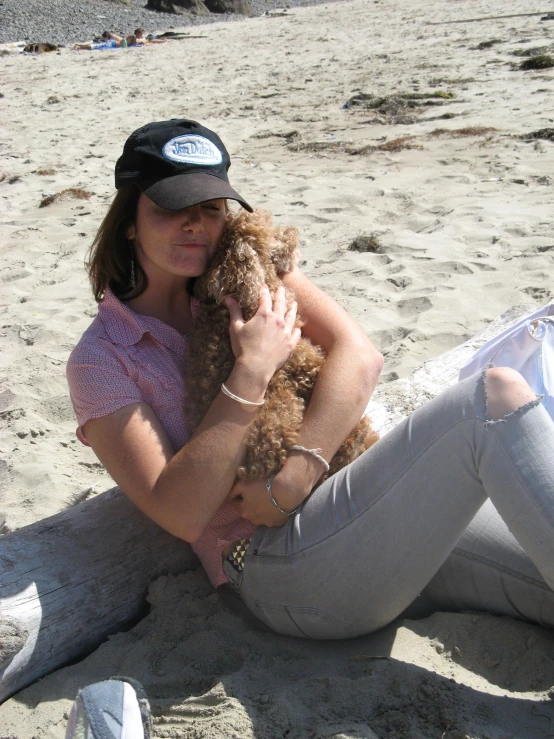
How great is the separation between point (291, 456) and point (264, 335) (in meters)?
0.35

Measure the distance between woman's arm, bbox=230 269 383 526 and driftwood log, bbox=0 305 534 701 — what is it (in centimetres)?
50

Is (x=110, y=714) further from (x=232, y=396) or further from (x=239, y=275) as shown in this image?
(x=239, y=275)

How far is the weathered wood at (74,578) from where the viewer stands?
6.89ft

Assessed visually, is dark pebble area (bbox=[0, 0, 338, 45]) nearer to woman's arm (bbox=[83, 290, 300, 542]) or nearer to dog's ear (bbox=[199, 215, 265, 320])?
dog's ear (bbox=[199, 215, 265, 320])

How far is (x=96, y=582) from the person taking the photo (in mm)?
2330

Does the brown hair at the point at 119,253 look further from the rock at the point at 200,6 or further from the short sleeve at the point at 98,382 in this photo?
the rock at the point at 200,6

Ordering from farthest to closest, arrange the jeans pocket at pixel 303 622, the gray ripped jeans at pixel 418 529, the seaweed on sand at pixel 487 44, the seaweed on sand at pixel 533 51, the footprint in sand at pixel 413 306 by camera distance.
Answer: the seaweed on sand at pixel 487 44 → the seaweed on sand at pixel 533 51 → the footprint in sand at pixel 413 306 → the jeans pocket at pixel 303 622 → the gray ripped jeans at pixel 418 529

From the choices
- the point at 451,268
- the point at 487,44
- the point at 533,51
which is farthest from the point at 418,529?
the point at 487,44

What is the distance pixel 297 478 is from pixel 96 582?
0.74 m

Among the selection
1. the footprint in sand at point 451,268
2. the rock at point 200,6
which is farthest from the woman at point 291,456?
the rock at point 200,6

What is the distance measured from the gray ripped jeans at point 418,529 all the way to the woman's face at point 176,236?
2.47 feet

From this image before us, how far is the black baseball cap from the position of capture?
2109mm

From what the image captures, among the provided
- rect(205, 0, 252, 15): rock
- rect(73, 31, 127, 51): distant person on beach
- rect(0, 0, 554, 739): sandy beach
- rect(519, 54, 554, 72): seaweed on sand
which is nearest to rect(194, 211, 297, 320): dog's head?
rect(0, 0, 554, 739): sandy beach

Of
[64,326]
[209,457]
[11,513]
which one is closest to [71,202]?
[64,326]
